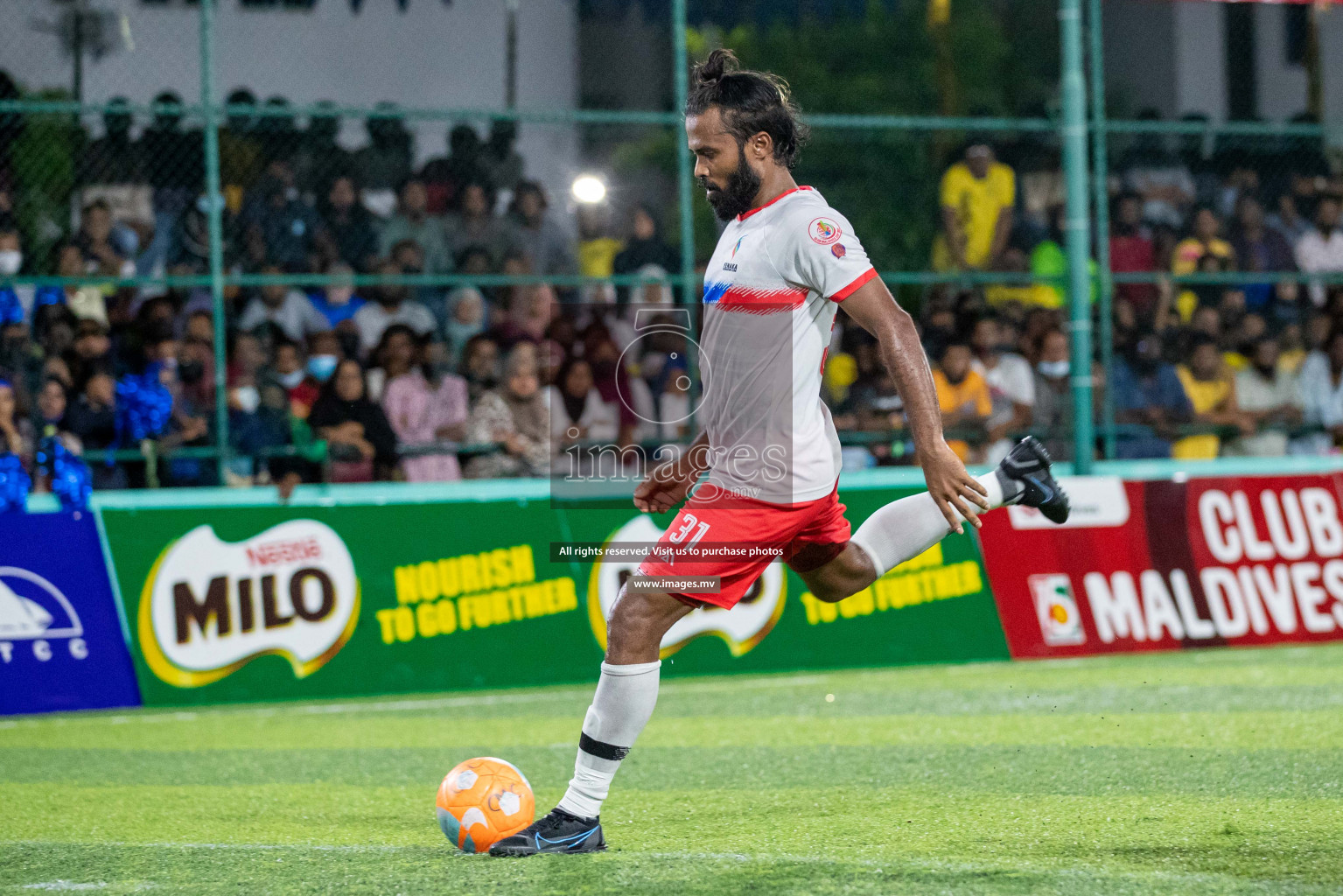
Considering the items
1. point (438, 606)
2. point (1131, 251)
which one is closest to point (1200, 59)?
point (1131, 251)

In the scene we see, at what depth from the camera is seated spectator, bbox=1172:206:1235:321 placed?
44.2 ft

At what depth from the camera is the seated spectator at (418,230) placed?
12.3 m

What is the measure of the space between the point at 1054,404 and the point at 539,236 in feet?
13.7

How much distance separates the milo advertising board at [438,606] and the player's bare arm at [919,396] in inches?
193

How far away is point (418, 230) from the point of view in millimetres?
12445

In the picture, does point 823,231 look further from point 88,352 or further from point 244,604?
point 88,352

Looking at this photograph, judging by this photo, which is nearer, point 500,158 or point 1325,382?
point 500,158

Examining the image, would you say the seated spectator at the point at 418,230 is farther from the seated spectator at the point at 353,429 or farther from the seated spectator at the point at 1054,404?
the seated spectator at the point at 1054,404

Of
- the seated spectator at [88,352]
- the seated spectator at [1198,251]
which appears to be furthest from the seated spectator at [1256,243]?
the seated spectator at [88,352]

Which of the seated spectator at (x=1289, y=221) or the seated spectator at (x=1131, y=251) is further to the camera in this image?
the seated spectator at (x=1289, y=221)

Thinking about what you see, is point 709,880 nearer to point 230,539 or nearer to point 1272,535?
point 230,539

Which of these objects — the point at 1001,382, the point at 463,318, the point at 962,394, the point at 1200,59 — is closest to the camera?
the point at 463,318

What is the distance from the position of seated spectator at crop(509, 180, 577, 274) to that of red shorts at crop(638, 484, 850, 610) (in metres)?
7.85

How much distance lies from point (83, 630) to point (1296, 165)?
1158 centimetres
